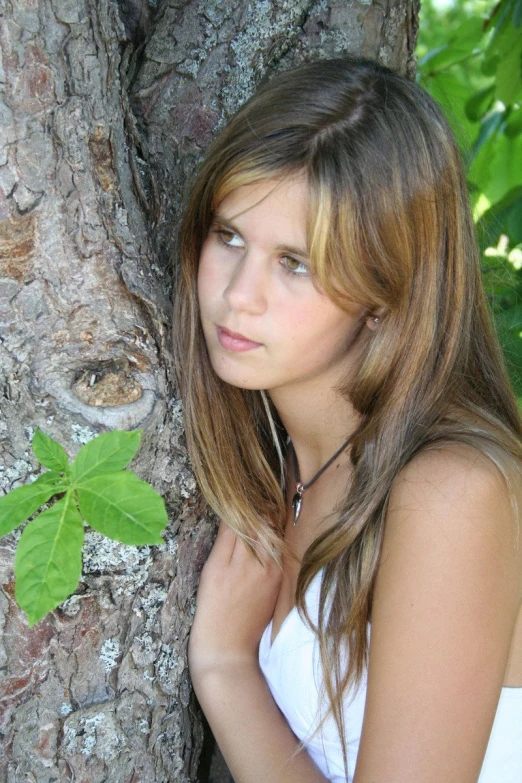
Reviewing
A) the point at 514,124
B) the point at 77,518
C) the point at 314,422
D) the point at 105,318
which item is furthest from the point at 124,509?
the point at 514,124

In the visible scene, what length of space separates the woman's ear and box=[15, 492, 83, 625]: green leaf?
2.83ft

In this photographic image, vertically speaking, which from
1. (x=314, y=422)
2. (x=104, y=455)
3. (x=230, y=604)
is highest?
(x=104, y=455)

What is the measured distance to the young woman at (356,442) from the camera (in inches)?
59.7

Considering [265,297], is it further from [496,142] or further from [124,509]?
[496,142]

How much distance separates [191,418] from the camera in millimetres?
1713

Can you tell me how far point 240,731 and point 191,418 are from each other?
27.8 inches

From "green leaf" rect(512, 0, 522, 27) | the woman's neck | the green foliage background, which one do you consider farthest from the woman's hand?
"green leaf" rect(512, 0, 522, 27)

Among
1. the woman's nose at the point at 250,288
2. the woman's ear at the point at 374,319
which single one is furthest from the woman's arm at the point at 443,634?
the woman's nose at the point at 250,288

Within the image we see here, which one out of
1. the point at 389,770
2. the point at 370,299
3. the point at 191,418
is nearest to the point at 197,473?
the point at 191,418

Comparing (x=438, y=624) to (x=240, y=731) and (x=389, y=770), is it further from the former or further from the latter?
(x=240, y=731)

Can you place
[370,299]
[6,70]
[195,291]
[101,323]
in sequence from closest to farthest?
1. [6,70]
2. [101,323]
3. [370,299]
4. [195,291]

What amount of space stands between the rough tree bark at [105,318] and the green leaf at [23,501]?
0.90ft

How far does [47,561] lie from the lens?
3.62ft

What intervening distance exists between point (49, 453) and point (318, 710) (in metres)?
0.94
